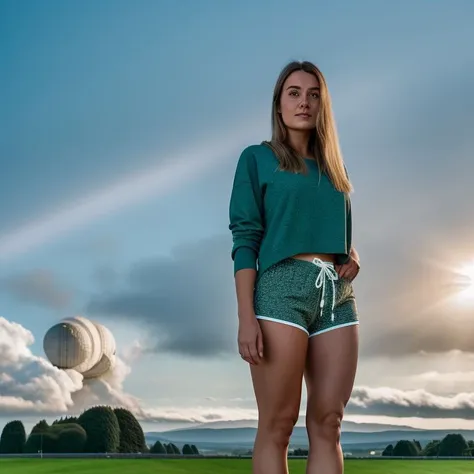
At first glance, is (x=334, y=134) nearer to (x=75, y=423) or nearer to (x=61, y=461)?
(x=61, y=461)

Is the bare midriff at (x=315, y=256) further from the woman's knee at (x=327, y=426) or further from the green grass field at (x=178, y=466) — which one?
the green grass field at (x=178, y=466)

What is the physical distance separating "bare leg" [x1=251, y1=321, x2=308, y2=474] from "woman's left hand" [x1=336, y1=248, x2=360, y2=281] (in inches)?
10.5

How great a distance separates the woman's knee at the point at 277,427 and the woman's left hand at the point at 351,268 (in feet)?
1.66

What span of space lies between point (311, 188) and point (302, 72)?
42 cm

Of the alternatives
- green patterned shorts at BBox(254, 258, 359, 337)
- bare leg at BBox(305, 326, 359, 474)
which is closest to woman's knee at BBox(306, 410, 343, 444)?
bare leg at BBox(305, 326, 359, 474)

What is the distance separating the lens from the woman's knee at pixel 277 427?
2348mm

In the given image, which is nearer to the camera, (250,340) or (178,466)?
(250,340)

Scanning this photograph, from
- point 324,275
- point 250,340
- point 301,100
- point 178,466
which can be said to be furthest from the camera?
point 178,466

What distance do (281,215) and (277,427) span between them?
698 millimetres

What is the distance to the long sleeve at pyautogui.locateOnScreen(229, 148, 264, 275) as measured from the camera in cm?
244

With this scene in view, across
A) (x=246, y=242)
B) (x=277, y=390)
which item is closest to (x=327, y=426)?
(x=277, y=390)

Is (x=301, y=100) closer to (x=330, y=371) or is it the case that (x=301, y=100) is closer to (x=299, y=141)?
(x=299, y=141)

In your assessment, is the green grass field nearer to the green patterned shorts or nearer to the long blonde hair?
the green patterned shorts

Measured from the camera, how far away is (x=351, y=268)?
2520mm
